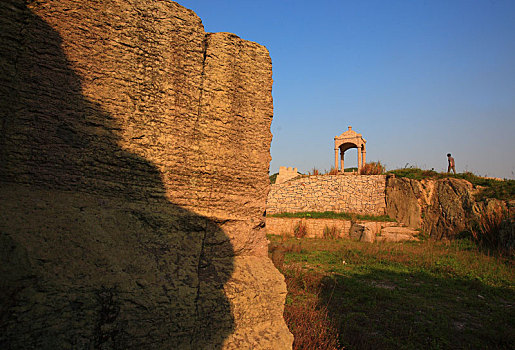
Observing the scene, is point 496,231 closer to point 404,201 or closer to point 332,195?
point 404,201

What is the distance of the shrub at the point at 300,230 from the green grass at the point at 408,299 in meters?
6.25

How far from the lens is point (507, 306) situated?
18.0ft

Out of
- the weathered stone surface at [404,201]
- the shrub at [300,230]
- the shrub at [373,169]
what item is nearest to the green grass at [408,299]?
the weathered stone surface at [404,201]

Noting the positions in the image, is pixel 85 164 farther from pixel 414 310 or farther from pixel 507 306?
pixel 507 306

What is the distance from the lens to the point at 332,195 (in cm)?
1967

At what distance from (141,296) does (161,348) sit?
0.36 m

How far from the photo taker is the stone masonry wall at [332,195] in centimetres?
1856

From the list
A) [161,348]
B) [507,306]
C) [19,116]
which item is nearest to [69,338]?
[161,348]

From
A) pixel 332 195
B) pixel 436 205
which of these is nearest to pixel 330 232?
pixel 332 195

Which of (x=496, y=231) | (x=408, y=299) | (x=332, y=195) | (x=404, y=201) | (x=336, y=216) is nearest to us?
(x=408, y=299)

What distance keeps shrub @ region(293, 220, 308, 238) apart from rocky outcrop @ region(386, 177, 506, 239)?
556cm

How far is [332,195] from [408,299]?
1405 cm

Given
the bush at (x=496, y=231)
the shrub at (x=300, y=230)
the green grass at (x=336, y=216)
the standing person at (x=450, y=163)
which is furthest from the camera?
the standing person at (x=450, y=163)

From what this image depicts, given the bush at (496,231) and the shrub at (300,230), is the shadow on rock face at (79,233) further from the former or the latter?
the shrub at (300,230)
